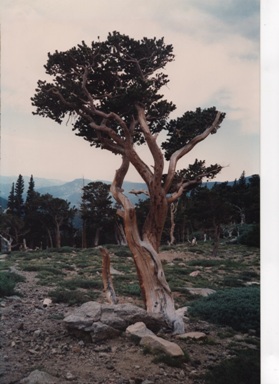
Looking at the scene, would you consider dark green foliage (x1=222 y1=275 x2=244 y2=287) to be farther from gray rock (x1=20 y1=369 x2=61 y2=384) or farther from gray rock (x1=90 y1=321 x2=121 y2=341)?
gray rock (x1=20 y1=369 x2=61 y2=384)

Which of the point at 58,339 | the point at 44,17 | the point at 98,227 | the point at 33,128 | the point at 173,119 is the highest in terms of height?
the point at 44,17

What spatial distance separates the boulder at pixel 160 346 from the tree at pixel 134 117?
1.56m

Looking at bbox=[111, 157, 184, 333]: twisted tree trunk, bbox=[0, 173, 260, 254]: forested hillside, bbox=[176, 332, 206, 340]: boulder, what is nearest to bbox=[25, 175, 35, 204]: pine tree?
bbox=[0, 173, 260, 254]: forested hillside

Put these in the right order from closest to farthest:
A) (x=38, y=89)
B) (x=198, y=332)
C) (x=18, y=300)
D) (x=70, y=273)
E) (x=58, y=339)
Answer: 1. (x=58, y=339)
2. (x=198, y=332)
3. (x=38, y=89)
4. (x=18, y=300)
5. (x=70, y=273)

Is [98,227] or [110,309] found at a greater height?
[98,227]

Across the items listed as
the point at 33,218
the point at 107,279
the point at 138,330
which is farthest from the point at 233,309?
the point at 33,218

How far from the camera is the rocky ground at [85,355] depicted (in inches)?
251

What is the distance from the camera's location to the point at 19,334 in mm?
7883

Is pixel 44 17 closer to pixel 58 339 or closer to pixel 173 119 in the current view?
pixel 173 119

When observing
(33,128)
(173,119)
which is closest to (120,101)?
(173,119)

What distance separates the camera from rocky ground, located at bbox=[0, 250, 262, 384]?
6.39 m

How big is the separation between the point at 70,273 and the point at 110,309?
6.79m

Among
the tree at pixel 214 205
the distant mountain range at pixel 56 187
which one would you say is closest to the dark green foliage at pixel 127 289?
the distant mountain range at pixel 56 187

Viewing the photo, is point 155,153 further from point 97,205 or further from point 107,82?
point 97,205
